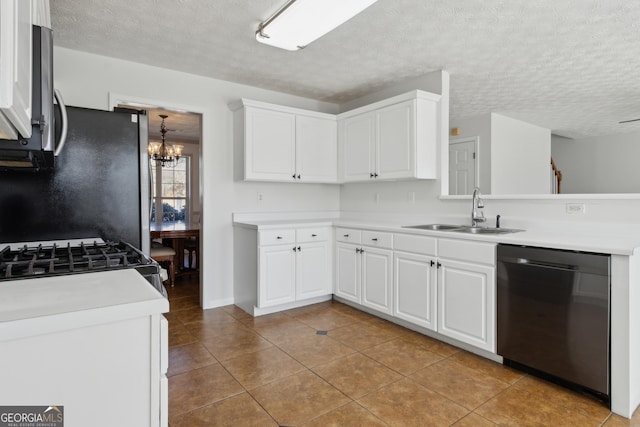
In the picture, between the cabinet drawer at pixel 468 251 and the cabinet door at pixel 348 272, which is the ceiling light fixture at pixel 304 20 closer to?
the cabinet drawer at pixel 468 251

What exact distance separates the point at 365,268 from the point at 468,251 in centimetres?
111

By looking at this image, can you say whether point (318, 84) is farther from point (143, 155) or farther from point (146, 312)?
point (146, 312)

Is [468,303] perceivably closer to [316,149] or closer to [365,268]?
[365,268]

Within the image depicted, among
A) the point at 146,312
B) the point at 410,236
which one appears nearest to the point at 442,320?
the point at 410,236

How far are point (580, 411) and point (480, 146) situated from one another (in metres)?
4.01

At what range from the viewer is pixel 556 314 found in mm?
2121

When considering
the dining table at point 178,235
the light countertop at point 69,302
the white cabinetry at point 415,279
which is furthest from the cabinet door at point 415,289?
the dining table at point 178,235

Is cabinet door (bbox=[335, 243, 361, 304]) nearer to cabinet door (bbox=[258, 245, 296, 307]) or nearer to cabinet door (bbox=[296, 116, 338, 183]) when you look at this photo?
cabinet door (bbox=[258, 245, 296, 307])

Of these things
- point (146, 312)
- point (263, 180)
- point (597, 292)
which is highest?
point (263, 180)

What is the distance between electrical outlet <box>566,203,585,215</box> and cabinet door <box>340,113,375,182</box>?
5.67 ft

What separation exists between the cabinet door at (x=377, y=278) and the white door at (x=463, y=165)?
267 centimetres

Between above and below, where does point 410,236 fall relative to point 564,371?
above

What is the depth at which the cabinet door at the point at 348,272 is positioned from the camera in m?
3.56

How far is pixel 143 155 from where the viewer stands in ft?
7.47
